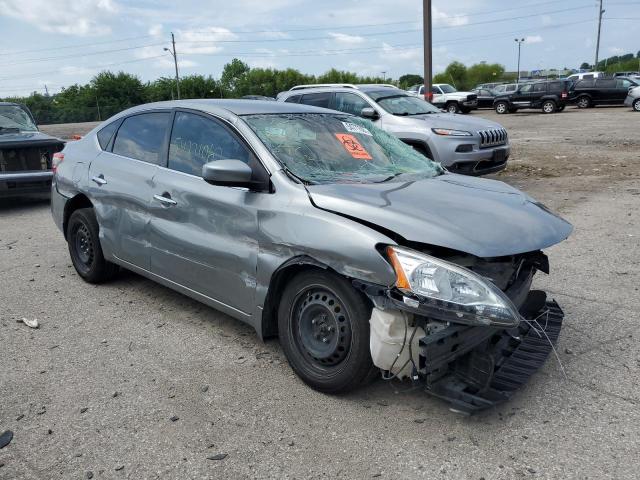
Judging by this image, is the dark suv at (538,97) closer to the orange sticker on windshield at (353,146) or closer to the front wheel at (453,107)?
the front wheel at (453,107)

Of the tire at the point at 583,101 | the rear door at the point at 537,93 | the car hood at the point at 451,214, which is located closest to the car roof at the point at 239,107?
the car hood at the point at 451,214

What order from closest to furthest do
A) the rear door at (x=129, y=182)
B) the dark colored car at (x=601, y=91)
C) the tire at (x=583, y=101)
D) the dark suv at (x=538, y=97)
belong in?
the rear door at (x=129, y=182) < the dark colored car at (x=601, y=91) < the dark suv at (x=538, y=97) < the tire at (x=583, y=101)

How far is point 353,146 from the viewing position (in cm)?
411

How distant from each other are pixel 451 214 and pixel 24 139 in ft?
28.3

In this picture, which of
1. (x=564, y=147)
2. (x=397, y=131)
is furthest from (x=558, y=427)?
(x=564, y=147)

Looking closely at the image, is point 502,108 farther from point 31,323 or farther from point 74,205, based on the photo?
point 31,323

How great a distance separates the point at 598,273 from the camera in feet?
17.6

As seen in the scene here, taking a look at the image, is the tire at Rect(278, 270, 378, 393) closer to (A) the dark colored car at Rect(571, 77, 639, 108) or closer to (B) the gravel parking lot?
(B) the gravel parking lot

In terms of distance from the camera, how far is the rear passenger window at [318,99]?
33.9 feet

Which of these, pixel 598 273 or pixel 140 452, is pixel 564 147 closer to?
pixel 598 273

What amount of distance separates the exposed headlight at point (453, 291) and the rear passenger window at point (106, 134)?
11.1 ft

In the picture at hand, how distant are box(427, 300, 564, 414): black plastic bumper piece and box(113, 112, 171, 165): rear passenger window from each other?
275cm

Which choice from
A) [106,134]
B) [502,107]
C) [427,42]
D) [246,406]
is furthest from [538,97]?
[246,406]

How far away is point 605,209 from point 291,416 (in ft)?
21.9
